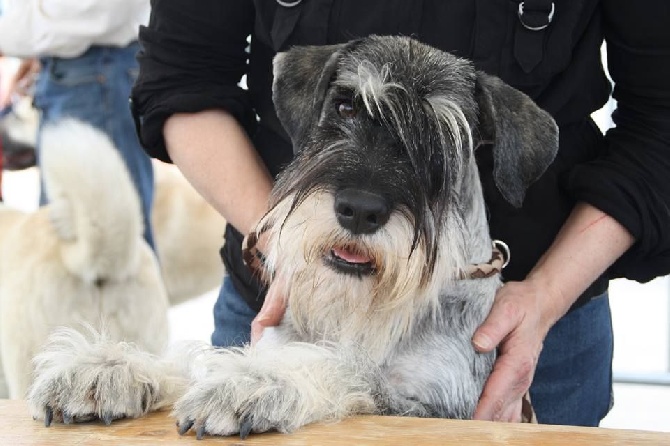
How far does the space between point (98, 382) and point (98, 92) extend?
2.51 meters

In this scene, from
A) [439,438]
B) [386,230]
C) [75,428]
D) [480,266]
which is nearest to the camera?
[439,438]

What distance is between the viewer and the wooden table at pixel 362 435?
1.33 m

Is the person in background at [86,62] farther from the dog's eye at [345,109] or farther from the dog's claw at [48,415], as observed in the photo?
the dog's claw at [48,415]

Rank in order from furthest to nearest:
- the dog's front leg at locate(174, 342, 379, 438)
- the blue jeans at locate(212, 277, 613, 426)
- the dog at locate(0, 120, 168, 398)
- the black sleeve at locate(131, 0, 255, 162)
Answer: the dog at locate(0, 120, 168, 398), the blue jeans at locate(212, 277, 613, 426), the black sleeve at locate(131, 0, 255, 162), the dog's front leg at locate(174, 342, 379, 438)

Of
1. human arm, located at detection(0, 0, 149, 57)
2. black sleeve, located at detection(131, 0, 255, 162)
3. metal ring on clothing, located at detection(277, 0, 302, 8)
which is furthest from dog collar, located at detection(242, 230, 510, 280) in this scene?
human arm, located at detection(0, 0, 149, 57)

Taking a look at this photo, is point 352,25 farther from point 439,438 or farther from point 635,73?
point 439,438

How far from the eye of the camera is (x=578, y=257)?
79.2 inches

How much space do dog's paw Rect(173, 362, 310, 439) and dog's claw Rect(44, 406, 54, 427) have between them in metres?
0.19

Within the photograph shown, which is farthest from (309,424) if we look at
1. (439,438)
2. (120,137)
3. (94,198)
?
(120,137)

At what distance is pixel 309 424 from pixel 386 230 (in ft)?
1.16

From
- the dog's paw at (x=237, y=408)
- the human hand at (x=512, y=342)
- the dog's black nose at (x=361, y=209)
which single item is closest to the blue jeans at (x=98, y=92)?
the human hand at (x=512, y=342)

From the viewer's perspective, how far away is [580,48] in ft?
6.68

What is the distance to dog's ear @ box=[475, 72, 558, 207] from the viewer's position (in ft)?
6.03

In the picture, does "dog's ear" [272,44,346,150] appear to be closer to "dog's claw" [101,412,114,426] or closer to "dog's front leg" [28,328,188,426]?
"dog's front leg" [28,328,188,426]
